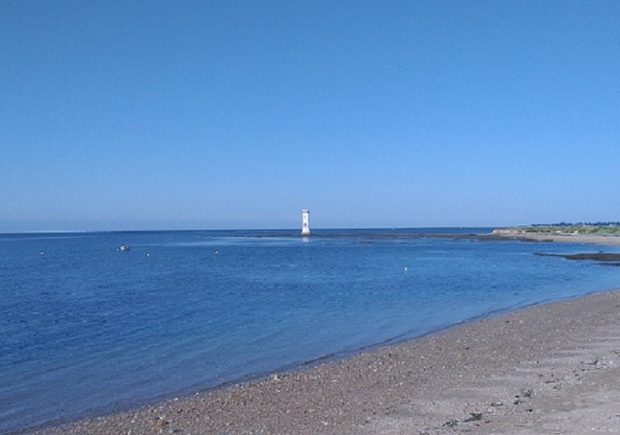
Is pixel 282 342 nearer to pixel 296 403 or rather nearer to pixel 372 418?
pixel 296 403

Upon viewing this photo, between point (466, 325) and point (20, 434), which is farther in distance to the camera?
point (466, 325)

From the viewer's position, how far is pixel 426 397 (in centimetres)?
1188

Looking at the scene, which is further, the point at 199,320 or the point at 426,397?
the point at 199,320

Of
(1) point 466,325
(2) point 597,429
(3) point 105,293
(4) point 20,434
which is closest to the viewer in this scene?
(2) point 597,429

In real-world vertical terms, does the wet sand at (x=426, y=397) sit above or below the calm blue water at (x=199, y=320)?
above

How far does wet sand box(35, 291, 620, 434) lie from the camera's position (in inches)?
392

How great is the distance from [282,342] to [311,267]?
40955 millimetres

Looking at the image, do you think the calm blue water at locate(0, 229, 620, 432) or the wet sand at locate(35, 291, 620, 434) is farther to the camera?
the calm blue water at locate(0, 229, 620, 432)

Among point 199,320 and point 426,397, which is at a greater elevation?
point 426,397

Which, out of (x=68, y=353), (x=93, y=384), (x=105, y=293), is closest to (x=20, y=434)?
(x=93, y=384)

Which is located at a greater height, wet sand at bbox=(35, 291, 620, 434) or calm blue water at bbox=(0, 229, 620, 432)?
wet sand at bbox=(35, 291, 620, 434)

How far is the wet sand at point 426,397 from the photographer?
9.96 metres

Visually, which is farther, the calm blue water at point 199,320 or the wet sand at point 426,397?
the calm blue water at point 199,320

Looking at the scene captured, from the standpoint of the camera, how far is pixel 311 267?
61219 mm
